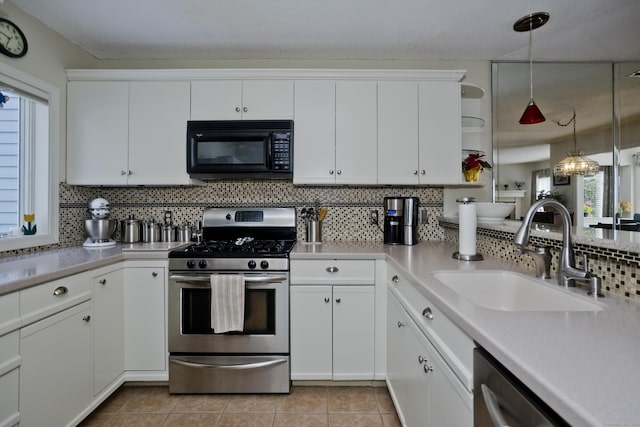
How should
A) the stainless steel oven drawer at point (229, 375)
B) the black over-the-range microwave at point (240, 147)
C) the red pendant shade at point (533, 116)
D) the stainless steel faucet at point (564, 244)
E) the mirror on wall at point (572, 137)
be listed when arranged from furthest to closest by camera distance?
the mirror on wall at point (572, 137)
the black over-the-range microwave at point (240, 147)
the red pendant shade at point (533, 116)
the stainless steel oven drawer at point (229, 375)
the stainless steel faucet at point (564, 244)

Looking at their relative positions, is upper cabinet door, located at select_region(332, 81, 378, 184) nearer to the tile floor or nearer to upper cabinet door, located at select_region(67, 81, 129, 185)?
the tile floor

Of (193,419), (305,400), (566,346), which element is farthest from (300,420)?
(566,346)

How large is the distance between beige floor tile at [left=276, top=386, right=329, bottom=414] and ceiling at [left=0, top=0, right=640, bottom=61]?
8.01 feet

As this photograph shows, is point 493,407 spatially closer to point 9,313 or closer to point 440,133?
point 9,313

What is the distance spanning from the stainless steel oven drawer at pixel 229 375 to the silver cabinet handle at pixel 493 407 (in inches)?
58.4

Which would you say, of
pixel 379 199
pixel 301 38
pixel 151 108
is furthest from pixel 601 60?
pixel 151 108

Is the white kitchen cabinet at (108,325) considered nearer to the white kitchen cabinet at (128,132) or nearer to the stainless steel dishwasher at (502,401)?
the white kitchen cabinet at (128,132)

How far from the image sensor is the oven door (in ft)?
6.57

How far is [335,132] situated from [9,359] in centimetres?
211

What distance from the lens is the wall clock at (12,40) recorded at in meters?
1.82

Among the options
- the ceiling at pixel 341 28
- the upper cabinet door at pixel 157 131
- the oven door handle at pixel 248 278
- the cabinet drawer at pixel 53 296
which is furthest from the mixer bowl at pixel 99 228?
the ceiling at pixel 341 28

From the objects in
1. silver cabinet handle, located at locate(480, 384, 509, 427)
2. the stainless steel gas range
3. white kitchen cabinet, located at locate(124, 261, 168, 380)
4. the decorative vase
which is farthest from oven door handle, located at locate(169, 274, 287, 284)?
the decorative vase

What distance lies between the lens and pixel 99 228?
2258 millimetres

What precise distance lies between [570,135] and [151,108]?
3.26 meters
